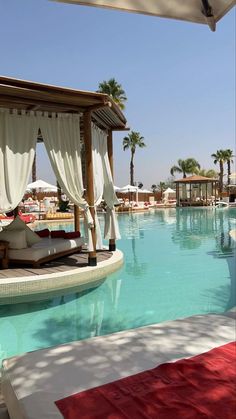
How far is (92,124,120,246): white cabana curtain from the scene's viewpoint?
8.34 meters

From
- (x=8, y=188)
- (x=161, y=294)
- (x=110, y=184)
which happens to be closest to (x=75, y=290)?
(x=161, y=294)

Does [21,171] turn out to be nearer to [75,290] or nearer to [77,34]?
[75,290]

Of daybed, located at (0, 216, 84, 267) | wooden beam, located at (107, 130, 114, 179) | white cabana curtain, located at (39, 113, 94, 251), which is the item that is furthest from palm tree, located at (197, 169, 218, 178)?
white cabana curtain, located at (39, 113, 94, 251)

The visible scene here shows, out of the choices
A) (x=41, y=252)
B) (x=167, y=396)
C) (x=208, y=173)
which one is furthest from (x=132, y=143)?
(x=167, y=396)

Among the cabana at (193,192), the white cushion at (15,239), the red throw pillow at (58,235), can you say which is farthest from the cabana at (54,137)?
the cabana at (193,192)

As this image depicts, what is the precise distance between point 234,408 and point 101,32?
301 inches

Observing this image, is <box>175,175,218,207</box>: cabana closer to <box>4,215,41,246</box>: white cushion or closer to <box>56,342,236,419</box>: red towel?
<box>4,215,41,246</box>: white cushion

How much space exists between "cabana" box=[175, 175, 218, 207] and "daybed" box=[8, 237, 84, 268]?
89.8 feet

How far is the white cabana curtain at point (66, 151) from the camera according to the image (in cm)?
732

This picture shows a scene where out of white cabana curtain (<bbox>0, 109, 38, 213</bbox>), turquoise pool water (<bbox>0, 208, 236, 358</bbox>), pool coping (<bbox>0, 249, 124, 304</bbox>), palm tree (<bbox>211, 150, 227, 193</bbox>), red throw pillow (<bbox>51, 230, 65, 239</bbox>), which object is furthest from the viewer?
palm tree (<bbox>211, 150, 227, 193</bbox>)

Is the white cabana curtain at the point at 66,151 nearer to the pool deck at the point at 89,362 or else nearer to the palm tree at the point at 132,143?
the pool deck at the point at 89,362

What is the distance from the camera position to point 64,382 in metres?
2.34

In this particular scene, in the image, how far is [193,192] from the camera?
38.4m

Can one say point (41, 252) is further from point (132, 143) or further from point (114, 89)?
point (132, 143)
